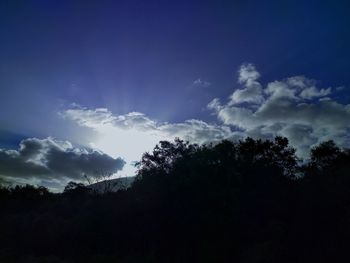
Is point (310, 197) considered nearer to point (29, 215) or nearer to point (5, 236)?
point (5, 236)

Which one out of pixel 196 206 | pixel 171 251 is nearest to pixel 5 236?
pixel 171 251

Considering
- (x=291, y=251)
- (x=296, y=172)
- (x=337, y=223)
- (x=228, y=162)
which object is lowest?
(x=291, y=251)

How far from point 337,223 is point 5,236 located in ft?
108

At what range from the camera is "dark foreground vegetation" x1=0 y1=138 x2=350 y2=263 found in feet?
76.5

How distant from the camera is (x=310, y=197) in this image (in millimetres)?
27922

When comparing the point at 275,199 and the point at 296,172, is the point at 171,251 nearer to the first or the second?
the point at 275,199

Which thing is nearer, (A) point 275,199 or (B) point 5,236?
(A) point 275,199

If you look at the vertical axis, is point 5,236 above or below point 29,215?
below

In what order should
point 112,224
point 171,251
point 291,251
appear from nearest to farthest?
point 291,251 < point 171,251 < point 112,224

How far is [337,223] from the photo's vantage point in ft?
76.4

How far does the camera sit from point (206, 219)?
25828mm

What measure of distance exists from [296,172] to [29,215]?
31.1 meters

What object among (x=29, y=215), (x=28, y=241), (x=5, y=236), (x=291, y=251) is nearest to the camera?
(x=291, y=251)

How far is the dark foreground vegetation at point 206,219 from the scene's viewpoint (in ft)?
76.5
